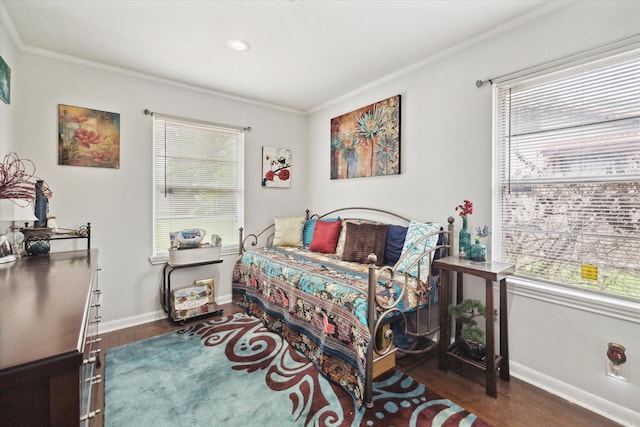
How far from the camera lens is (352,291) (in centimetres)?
192

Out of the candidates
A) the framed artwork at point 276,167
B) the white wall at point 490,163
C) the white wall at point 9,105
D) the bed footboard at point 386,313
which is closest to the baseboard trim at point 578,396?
the white wall at point 490,163

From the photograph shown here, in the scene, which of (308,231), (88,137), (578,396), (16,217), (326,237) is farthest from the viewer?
(308,231)

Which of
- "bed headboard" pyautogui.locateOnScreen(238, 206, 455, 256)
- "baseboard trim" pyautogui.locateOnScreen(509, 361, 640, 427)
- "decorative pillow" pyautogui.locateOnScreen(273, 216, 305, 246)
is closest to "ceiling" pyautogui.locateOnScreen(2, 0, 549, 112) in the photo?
"bed headboard" pyautogui.locateOnScreen(238, 206, 455, 256)

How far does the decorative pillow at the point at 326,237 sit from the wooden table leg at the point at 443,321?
1232mm

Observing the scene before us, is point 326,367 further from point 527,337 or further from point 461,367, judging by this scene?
point 527,337

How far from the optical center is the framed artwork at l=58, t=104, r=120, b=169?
2.52 m

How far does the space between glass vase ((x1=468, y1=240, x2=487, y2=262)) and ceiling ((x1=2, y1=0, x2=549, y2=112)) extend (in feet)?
5.14

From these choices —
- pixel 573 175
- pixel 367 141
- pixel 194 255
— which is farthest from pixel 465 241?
pixel 194 255

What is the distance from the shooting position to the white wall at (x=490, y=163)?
1668mm

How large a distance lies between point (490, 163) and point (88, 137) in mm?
3390

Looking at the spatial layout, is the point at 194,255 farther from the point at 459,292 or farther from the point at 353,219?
the point at 459,292

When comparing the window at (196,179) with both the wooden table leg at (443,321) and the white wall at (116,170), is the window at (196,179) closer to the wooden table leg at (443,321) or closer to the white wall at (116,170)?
the white wall at (116,170)

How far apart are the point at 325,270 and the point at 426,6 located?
2.00 m

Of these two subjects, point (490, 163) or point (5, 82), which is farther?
point (490, 163)
